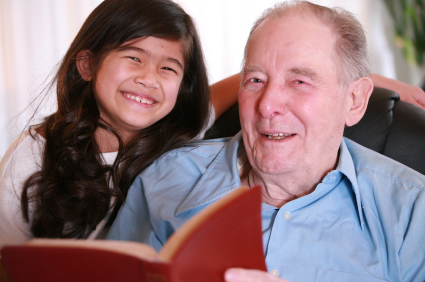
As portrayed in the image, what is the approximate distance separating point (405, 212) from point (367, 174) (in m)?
0.17

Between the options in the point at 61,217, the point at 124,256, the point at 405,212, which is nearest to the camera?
the point at 124,256

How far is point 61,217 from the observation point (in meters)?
1.51

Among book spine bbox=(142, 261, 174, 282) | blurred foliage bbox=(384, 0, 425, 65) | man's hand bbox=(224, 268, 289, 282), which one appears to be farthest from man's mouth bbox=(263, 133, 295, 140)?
blurred foliage bbox=(384, 0, 425, 65)

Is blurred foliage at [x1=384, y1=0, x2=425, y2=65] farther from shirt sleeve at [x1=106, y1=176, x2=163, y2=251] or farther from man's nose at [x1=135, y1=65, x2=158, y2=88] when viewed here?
shirt sleeve at [x1=106, y1=176, x2=163, y2=251]

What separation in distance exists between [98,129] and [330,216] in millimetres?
1088

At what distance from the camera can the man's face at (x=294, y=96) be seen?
115cm

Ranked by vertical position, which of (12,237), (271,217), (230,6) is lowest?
(12,237)

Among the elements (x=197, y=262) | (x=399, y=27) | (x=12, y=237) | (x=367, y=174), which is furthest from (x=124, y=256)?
(x=399, y=27)

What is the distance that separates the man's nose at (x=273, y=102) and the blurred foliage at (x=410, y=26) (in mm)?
3277

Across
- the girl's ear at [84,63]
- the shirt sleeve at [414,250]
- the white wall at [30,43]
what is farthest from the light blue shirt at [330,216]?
the white wall at [30,43]

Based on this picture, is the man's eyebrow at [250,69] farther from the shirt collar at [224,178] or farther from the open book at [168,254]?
the open book at [168,254]

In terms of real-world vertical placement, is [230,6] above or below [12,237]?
above

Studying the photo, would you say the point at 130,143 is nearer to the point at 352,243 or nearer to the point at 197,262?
the point at 352,243

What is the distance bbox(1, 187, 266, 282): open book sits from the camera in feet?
1.87
